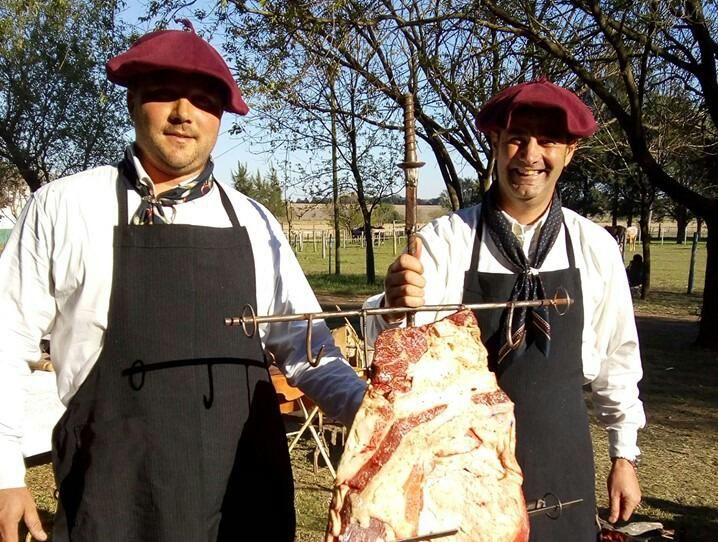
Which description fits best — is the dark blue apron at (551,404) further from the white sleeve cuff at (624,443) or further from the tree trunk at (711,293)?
the tree trunk at (711,293)

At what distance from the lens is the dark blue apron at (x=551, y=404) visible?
238 cm

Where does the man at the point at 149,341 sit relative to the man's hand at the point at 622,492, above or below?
above

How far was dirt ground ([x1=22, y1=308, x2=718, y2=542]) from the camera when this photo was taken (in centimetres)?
534

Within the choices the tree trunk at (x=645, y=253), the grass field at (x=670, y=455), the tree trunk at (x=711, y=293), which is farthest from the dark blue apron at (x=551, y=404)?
the tree trunk at (x=645, y=253)

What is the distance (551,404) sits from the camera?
2410mm

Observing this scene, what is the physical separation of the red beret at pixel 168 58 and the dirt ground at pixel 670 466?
3.81m

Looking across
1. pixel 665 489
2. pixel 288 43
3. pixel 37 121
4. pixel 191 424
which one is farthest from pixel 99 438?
pixel 37 121

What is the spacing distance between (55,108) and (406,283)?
58.3 ft

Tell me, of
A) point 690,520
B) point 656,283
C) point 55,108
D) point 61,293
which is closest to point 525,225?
point 61,293

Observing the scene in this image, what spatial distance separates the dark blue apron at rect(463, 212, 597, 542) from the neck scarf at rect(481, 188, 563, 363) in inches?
1.3

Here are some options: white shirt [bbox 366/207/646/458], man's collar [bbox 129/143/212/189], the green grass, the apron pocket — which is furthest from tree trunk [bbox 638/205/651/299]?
the apron pocket

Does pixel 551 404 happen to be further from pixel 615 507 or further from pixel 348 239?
pixel 348 239

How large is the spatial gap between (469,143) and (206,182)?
8717 millimetres

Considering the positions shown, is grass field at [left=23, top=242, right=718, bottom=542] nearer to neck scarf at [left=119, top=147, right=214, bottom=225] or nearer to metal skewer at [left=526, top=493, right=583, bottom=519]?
metal skewer at [left=526, top=493, right=583, bottom=519]
